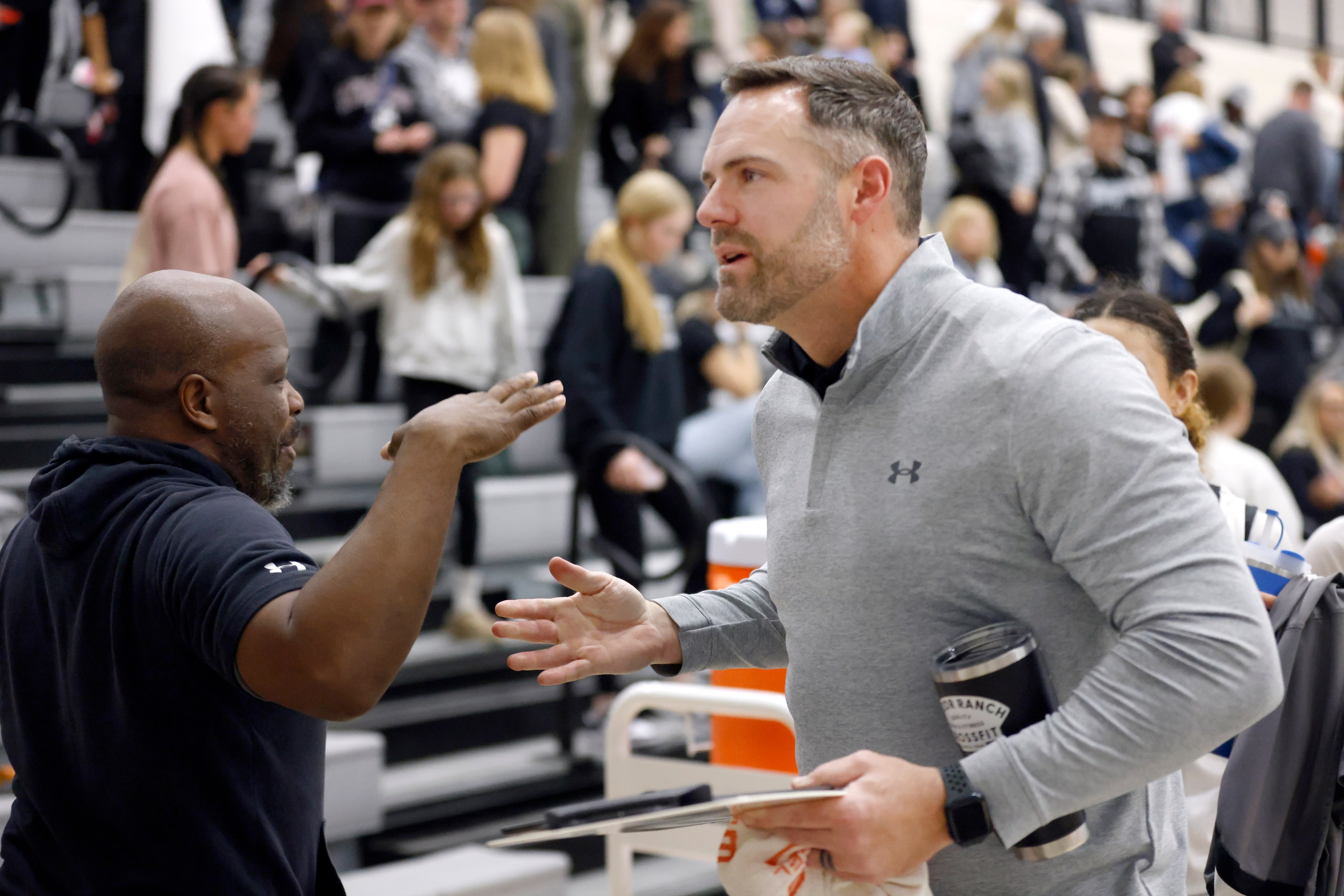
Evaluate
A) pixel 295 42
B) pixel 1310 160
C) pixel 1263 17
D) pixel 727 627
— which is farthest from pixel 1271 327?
pixel 1263 17

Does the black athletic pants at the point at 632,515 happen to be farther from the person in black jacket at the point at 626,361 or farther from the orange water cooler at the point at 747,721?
the orange water cooler at the point at 747,721

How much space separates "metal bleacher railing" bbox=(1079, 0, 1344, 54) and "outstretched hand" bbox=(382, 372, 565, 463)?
19.2m

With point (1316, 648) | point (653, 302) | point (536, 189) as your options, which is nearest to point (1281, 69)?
point (536, 189)

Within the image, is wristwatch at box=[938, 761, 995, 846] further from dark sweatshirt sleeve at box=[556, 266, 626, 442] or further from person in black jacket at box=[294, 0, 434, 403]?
person in black jacket at box=[294, 0, 434, 403]

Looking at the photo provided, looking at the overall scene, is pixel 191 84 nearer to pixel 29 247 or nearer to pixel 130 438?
pixel 29 247

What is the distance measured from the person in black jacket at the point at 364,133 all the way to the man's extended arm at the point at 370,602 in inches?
173

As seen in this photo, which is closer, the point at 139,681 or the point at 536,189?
the point at 139,681

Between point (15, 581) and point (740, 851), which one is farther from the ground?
point (15, 581)

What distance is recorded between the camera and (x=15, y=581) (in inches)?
70.9

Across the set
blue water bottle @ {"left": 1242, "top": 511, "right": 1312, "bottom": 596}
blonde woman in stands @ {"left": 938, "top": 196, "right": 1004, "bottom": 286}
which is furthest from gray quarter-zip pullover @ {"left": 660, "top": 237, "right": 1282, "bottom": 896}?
blonde woman in stands @ {"left": 938, "top": 196, "right": 1004, "bottom": 286}

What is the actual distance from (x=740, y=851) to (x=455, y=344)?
3.92 metres

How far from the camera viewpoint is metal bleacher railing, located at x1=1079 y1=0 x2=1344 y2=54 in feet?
64.4

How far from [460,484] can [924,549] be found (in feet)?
11.6

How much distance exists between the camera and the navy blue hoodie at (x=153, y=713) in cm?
161
